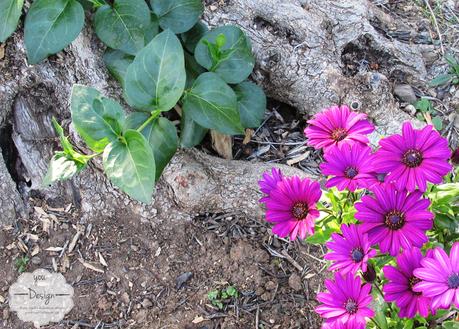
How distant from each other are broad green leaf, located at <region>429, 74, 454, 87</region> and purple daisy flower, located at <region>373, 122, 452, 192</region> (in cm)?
124

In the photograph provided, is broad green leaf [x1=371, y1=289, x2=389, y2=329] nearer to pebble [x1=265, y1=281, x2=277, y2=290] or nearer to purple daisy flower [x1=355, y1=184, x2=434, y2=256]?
purple daisy flower [x1=355, y1=184, x2=434, y2=256]

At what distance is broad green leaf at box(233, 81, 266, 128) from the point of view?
222 cm

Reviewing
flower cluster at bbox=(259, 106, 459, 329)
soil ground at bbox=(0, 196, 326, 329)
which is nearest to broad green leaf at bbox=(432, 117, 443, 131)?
soil ground at bbox=(0, 196, 326, 329)

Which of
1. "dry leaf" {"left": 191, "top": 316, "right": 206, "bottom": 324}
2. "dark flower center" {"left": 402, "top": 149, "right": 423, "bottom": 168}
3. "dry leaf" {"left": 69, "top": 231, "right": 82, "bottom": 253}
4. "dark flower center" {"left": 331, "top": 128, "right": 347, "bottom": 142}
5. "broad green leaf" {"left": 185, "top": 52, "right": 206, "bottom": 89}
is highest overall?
"dark flower center" {"left": 402, "top": 149, "right": 423, "bottom": 168}

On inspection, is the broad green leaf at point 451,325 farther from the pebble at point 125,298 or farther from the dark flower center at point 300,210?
the pebble at point 125,298

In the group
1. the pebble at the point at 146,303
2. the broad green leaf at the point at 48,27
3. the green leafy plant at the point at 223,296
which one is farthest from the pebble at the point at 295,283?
the broad green leaf at the point at 48,27

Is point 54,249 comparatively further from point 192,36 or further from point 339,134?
point 339,134

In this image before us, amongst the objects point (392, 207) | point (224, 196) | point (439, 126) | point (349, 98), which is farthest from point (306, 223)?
point (439, 126)

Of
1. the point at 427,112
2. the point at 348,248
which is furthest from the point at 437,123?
the point at 348,248

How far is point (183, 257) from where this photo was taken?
2256 mm

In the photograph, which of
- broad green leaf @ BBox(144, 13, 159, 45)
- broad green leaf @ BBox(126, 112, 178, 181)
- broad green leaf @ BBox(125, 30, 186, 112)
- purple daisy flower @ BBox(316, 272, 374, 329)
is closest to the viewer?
purple daisy flower @ BBox(316, 272, 374, 329)

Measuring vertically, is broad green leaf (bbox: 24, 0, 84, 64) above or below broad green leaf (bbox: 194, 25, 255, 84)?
above

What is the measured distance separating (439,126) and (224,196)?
36.3 inches

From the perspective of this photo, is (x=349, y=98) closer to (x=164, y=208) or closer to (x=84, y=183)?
(x=164, y=208)
